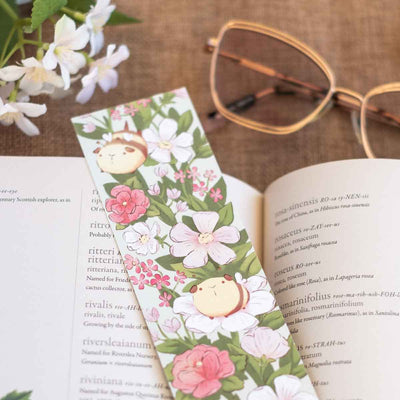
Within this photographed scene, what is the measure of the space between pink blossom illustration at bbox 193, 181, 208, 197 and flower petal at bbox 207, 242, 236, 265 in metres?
0.04

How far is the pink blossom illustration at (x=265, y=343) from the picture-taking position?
427 mm

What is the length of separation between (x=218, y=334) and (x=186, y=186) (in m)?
0.12

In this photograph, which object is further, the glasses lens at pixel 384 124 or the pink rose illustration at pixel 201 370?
the glasses lens at pixel 384 124

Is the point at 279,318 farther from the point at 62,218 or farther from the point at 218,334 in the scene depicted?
the point at 62,218

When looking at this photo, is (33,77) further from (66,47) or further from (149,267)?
(149,267)

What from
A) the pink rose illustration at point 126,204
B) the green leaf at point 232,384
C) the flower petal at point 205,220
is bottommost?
the green leaf at point 232,384

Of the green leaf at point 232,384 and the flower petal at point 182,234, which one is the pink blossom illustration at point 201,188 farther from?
the green leaf at point 232,384

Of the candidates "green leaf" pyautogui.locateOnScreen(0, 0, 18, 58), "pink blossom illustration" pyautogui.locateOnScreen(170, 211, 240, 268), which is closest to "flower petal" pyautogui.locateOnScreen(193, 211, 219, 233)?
"pink blossom illustration" pyautogui.locateOnScreen(170, 211, 240, 268)

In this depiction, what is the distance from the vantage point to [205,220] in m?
0.48

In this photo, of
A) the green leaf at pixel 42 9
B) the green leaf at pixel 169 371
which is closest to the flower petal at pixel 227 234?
the green leaf at pixel 169 371

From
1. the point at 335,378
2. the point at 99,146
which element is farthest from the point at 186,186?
the point at 335,378

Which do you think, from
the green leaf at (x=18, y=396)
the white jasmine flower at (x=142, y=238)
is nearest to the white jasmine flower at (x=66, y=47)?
the white jasmine flower at (x=142, y=238)

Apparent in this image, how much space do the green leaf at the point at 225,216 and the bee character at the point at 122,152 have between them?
0.25ft

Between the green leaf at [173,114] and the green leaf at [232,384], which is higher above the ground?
the green leaf at [173,114]
